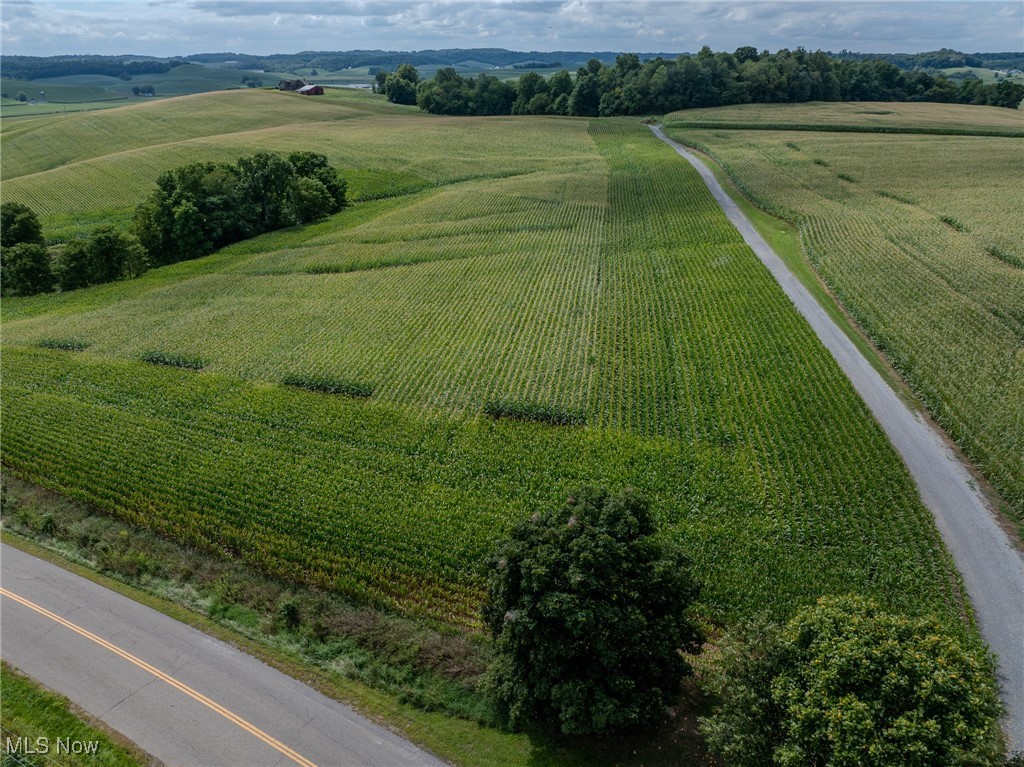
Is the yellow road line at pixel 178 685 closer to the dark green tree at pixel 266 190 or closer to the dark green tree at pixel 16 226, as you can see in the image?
the dark green tree at pixel 16 226

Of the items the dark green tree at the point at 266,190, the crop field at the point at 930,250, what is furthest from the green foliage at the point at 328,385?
the dark green tree at the point at 266,190

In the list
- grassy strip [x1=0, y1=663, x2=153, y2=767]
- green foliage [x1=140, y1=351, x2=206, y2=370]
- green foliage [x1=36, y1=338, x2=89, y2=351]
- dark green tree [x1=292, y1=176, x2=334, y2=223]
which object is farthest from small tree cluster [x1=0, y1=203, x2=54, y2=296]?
grassy strip [x1=0, y1=663, x2=153, y2=767]

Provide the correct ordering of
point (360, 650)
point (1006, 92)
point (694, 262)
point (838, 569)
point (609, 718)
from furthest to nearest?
1. point (1006, 92)
2. point (694, 262)
3. point (838, 569)
4. point (360, 650)
5. point (609, 718)

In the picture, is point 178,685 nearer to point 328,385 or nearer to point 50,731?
point 50,731

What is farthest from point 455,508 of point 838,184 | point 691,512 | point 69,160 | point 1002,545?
point 69,160

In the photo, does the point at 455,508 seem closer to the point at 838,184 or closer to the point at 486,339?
the point at 486,339

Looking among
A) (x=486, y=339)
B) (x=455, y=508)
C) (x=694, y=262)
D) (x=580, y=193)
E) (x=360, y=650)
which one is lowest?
(x=360, y=650)
